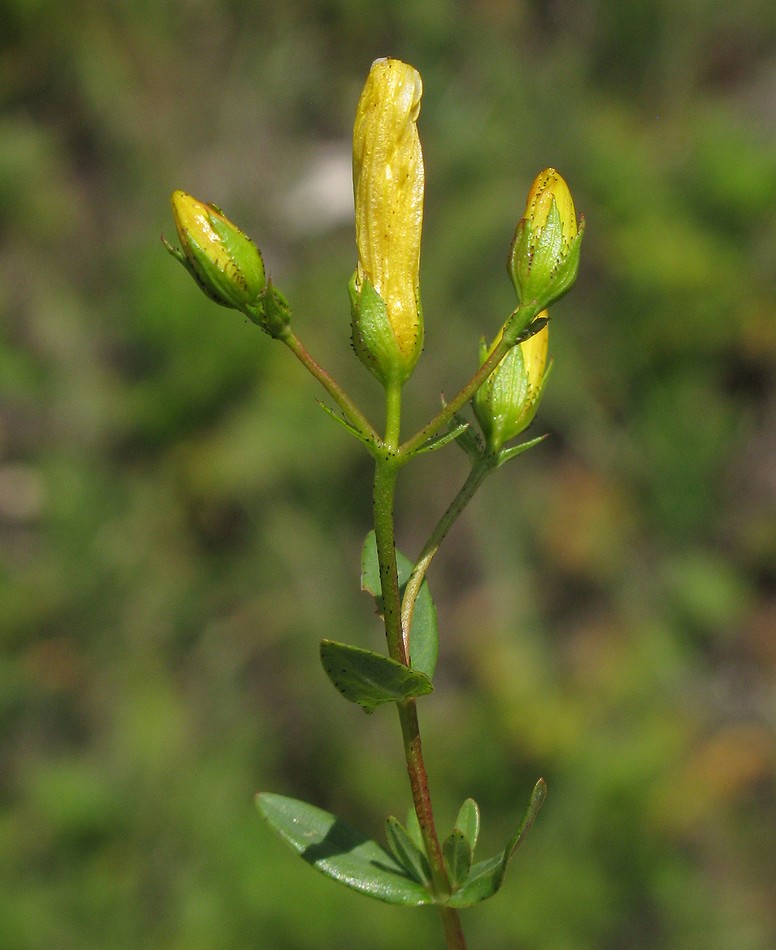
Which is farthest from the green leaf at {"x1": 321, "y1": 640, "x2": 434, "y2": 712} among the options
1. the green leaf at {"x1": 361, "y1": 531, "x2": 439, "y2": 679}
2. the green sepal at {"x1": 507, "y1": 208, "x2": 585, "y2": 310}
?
the green sepal at {"x1": 507, "y1": 208, "x2": 585, "y2": 310}

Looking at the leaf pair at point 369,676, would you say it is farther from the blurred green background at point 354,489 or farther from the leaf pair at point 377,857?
the blurred green background at point 354,489

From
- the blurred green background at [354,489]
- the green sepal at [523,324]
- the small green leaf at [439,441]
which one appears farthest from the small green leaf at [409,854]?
the blurred green background at [354,489]

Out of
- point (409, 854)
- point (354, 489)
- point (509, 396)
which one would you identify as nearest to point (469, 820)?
point (409, 854)

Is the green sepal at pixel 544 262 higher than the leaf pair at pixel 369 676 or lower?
higher

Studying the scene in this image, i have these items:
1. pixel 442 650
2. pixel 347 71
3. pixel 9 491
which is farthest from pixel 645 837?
pixel 347 71

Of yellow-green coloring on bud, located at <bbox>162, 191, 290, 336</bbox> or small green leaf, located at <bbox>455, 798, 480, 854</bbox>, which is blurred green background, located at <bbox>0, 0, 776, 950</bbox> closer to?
small green leaf, located at <bbox>455, 798, 480, 854</bbox>

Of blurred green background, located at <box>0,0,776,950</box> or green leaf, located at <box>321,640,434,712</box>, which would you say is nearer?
green leaf, located at <box>321,640,434,712</box>

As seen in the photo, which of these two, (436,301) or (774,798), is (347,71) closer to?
(436,301)
